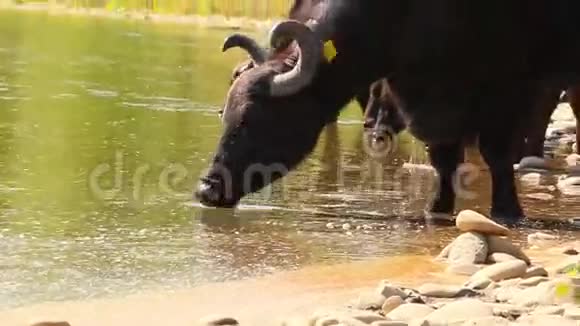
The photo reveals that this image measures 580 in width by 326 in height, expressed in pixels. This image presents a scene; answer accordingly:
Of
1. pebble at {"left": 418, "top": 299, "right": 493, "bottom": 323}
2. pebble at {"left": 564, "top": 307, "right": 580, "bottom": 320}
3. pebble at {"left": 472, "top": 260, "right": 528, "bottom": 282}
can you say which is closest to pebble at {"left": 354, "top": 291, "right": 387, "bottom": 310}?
pebble at {"left": 418, "top": 299, "right": 493, "bottom": 323}

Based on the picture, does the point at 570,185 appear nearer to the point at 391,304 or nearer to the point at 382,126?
the point at 382,126

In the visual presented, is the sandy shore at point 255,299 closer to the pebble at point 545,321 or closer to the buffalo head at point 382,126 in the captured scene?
the pebble at point 545,321

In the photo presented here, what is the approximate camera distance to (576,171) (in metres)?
13.9

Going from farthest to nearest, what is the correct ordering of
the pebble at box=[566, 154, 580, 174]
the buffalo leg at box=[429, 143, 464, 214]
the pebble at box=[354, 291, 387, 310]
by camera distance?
the pebble at box=[566, 154, 580, 174] < the buffalo leg at box=[429, 143, 464, 214] < the pebble at box=[354, 291, 387, 310]

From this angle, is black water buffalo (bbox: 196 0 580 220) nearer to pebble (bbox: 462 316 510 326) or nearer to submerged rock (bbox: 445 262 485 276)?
submerged rock (bbox: 445 262 485 276)

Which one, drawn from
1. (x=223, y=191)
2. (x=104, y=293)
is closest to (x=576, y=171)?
(x=223, y=191)

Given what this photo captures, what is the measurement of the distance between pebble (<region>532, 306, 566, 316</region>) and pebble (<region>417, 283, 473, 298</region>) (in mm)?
724

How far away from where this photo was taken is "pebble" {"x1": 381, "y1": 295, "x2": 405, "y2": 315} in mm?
6898

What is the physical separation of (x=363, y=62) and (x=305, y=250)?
2027 mm

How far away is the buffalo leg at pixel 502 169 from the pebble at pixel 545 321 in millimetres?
4242

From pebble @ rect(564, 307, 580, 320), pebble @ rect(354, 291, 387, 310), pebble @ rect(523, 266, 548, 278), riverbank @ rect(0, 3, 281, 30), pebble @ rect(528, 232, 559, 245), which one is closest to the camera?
pebble @ rect(564, 307, 580, 320)

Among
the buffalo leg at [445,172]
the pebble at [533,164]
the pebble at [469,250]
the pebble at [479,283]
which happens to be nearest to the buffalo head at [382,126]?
the pebble at [533,164]

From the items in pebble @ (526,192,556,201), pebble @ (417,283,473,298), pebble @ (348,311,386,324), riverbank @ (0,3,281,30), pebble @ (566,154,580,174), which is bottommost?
pebble @ (348,311,386,324)

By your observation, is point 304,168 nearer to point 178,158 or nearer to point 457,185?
point 178,158
